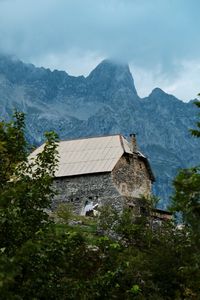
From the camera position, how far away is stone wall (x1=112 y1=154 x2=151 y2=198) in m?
72.9

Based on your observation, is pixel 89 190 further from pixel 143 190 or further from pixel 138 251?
pixel 138 251

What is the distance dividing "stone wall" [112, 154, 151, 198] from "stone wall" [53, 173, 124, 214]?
2.90 feet

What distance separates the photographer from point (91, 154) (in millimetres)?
75250

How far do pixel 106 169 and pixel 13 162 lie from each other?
50255mm

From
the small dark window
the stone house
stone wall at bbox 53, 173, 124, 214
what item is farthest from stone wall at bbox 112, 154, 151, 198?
the small dark window

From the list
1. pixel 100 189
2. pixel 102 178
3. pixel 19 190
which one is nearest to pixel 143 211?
pixel 100 189

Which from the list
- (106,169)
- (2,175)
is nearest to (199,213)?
(2,175)

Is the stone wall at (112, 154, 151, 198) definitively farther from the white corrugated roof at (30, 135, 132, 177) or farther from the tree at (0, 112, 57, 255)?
the tree at (0, 112, 57, 255)

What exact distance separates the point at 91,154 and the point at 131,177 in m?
4.79

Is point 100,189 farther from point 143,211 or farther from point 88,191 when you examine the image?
point 143,211

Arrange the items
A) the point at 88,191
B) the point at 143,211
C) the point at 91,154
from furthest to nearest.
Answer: the point at 91,154, the point at 88,191, the point at 143,211

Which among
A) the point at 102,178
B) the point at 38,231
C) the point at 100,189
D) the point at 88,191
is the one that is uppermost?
the point at 102,178

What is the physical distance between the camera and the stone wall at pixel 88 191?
71625 mm

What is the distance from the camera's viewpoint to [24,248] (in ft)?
49.9
